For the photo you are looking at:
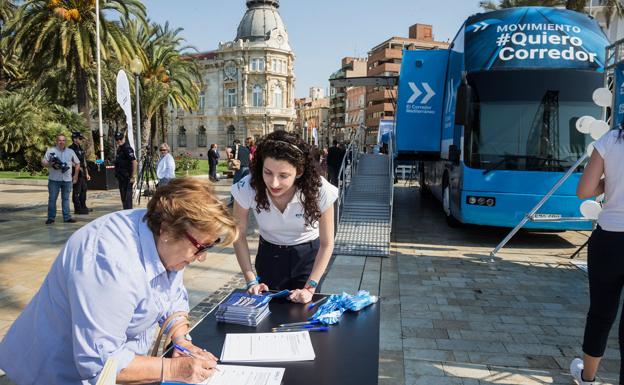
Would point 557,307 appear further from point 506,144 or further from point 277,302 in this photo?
point 277,302

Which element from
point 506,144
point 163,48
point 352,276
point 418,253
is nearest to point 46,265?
point 352,276

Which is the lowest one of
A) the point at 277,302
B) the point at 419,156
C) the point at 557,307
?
the point at 557,307

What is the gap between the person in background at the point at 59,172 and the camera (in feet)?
29.8

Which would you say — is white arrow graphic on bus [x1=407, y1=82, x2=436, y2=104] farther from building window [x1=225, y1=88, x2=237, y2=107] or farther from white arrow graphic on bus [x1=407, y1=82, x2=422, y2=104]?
building window [x1=225, y1=88, x2=237, y2=107]

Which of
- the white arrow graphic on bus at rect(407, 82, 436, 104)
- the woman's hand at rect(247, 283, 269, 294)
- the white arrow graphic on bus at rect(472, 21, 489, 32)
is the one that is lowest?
the woman's hand at rect(247, 283, 269, 294)

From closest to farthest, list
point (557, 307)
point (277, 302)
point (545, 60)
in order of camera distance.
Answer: point (277, 302) → point (557, 307) → point (545, 60)

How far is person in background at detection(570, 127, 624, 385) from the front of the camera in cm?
274

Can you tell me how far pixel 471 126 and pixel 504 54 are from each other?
4.21 feet

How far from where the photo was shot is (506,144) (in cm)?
756

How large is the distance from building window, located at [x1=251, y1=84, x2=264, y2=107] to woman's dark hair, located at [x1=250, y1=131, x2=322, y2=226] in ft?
239

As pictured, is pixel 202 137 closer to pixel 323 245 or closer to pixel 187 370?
pixel 323 245

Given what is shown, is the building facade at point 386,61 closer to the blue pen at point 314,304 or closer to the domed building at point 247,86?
the domed building at point 247,86

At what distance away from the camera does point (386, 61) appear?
7856 cm

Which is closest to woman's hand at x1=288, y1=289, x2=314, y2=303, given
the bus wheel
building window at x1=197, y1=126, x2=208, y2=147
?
the bus wheel
